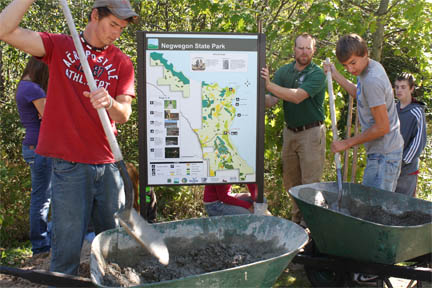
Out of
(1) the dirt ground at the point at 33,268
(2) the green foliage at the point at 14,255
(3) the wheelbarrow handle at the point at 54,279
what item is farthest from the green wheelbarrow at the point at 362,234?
(2) the green foliage at the point at 14,255

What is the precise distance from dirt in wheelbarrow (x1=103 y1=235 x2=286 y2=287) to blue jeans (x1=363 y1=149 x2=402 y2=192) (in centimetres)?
124

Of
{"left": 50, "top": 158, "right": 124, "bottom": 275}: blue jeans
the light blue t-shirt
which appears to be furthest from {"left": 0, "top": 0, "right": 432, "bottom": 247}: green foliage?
{"left": 50, "top": 158, "right": 124, "bottom": 275}: blue jeans

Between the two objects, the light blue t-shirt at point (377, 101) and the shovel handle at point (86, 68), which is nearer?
the shovel handle at point (86, 68)

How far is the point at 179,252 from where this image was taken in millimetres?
2842

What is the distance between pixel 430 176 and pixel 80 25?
19.4 ft

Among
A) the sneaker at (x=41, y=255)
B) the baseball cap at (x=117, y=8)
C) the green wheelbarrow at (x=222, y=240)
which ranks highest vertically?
the baseball cap at (x=117, y=8)

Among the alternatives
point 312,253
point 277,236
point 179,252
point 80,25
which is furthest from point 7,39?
point 80,25

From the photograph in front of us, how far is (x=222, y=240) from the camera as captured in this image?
9.52 ft

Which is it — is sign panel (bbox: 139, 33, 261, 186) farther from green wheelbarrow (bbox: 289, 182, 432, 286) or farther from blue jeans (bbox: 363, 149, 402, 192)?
blue jeans (bbox: 363, 149, 402, 192)

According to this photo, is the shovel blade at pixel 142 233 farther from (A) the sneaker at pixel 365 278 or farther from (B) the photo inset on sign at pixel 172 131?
(A) the sneaker at pixel 365 278

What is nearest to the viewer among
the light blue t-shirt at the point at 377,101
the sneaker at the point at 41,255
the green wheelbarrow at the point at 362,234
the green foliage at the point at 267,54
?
the green wheelbarrow at the point at 362,234

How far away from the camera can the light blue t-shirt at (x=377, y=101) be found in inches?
130

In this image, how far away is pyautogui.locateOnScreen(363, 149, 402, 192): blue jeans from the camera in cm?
349

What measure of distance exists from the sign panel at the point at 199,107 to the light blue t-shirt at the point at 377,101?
873mm
